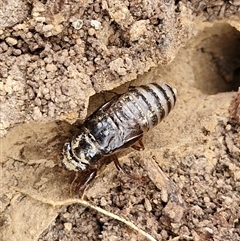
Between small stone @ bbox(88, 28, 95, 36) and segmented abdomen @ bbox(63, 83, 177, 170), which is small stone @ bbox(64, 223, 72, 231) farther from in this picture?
small stone @ bbox(88, 28, 95, 36)

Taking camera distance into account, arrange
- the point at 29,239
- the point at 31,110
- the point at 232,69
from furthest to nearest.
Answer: the point at 232,69 → the point at 29,239 → the point at 31,110

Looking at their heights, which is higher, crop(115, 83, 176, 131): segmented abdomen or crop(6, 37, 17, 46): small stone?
crop(6, 37, 17, 46): small stone

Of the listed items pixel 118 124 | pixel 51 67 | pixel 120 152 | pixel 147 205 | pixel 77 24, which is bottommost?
pixel 147 205

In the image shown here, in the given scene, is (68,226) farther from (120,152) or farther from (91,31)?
(91,31)

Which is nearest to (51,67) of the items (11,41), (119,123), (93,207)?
(11,41)

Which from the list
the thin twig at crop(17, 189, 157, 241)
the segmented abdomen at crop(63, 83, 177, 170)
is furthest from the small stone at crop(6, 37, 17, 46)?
the thin twig at crop(17, 189, 157, 241)

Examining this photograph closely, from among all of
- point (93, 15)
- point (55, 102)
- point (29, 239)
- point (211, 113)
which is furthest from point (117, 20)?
point (29, 239)

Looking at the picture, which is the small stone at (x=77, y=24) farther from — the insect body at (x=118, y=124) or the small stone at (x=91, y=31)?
the insect body at (x=118, y=124)

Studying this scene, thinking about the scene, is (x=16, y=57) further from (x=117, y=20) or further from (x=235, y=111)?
(x=235, y=111)
